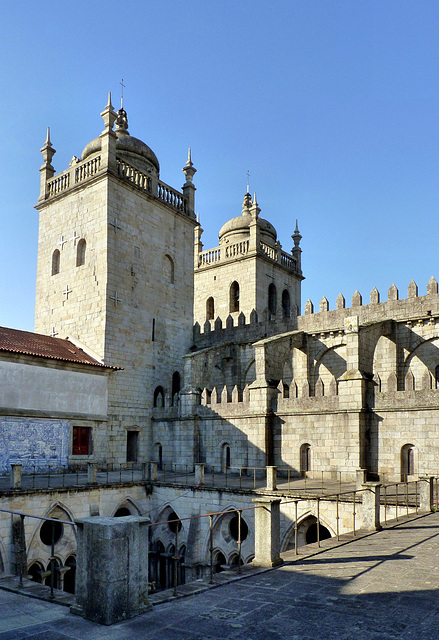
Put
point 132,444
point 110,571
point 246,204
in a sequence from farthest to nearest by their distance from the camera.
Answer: point 246,204 → point 132,444 → point 110,571

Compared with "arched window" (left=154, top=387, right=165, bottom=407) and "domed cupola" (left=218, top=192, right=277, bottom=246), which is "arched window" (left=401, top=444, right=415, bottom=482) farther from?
"domed cupola" (left=218, top=192, right=277, bottom=246)

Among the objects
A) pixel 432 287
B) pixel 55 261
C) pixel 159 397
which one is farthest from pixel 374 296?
pixel 55 261

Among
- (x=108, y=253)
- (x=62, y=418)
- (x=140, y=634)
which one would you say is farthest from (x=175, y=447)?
(x=140, y=634)

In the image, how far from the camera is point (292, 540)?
2019 centimetres

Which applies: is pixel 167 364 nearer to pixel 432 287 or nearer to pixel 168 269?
pixel 168 269

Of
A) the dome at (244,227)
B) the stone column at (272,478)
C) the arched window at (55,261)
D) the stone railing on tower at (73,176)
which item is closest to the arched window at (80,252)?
the arched window at (55,261)

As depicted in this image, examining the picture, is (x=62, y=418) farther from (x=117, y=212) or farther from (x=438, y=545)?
(x=438, y=545)

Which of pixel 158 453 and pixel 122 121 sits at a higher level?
pixel 122 121

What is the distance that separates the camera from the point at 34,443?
25.5m

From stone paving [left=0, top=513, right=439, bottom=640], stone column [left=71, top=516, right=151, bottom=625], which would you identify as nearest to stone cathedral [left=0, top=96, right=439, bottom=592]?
stone paving [left=0, top=513, right=439, bottom=640]

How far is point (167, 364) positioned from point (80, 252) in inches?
335

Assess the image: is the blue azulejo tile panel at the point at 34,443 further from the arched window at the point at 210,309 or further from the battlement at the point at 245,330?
the arched window at the point at 210,309

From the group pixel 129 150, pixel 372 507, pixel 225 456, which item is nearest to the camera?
pixel 372 507

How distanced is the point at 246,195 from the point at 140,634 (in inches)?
1809
